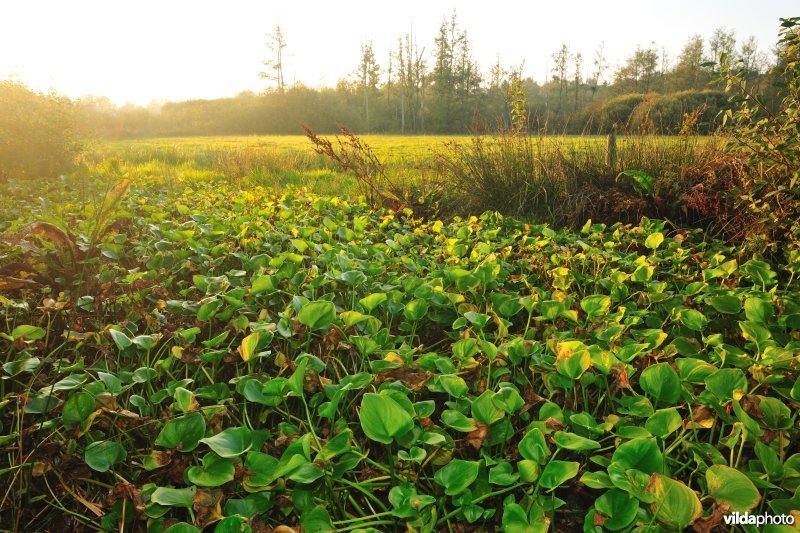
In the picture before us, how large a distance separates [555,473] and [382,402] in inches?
16.5

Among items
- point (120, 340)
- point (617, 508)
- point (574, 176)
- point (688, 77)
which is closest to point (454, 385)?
point (617, 508)

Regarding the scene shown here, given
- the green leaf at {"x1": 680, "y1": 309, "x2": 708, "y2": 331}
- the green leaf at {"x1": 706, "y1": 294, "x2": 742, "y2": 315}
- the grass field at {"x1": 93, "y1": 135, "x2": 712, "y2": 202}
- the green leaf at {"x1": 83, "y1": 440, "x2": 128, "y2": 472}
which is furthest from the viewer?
the grass field at {"x1": 93, "y1": 135, "x2": 712, "y2": 202}

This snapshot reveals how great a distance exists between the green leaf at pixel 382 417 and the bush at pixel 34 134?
8.39 metres

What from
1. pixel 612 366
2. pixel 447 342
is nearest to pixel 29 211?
pixel 447 342

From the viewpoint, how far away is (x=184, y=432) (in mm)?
1127

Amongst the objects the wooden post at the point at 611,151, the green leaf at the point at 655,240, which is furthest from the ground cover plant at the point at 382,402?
the wooden post at the point at 611,151

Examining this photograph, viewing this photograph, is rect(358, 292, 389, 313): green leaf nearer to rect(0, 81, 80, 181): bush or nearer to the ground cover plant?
the ground cover plant

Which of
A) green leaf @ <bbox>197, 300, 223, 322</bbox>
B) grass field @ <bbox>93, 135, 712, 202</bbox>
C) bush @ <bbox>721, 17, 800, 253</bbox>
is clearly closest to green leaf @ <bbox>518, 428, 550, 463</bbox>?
green leaf @ <bbox>197, 300, 223, 322</bbox>

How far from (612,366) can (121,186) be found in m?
2.51

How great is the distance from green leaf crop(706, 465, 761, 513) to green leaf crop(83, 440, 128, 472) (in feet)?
4.51

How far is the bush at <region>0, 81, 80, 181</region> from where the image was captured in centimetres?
682

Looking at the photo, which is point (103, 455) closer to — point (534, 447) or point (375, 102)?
point (534, 447)

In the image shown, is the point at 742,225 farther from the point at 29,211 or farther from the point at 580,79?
the point at 580,79

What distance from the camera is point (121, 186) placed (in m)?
2.39
